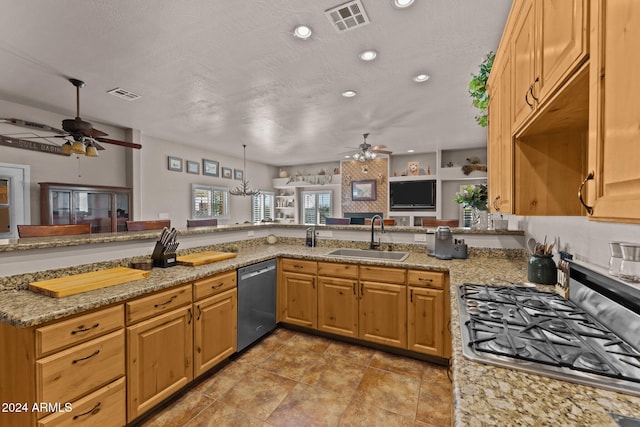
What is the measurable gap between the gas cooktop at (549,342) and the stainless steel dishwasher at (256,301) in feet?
5.73

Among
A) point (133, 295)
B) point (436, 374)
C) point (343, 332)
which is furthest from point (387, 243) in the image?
point (133, 295)

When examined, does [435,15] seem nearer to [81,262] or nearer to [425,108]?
[425,108]

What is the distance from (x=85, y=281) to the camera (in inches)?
66.0

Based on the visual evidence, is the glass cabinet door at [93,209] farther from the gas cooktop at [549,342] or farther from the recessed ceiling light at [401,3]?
the gas cooktop at [549,342]

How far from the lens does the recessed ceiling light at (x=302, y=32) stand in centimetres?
210

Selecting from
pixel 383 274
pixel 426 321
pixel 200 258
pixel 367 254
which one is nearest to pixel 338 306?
pixel 383 274

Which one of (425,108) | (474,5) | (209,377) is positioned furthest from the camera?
(425,108)

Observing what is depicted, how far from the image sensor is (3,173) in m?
3.53

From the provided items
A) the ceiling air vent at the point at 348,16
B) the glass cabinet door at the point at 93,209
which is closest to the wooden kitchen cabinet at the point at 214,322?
the ceiling air vent at the point at 348,16

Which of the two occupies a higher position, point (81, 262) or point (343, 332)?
point (81, 262)

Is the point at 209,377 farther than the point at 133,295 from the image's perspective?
Yes

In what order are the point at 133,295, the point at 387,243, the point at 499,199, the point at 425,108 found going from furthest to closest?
the point at 425,108 < the point at 387,243 < the point at 499,199 < the point at 133,295

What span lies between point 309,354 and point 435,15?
2856 millimetres

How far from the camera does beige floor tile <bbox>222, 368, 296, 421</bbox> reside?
184cm
